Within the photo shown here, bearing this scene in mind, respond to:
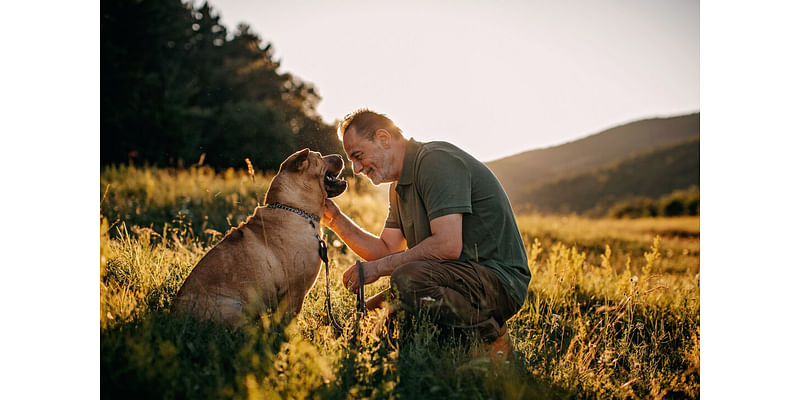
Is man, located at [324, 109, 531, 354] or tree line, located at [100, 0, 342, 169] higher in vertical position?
tree line, located at [100, 0, 342, 169]

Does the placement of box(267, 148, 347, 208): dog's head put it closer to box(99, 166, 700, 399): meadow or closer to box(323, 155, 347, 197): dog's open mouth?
box(323, 155, 347, 197): dog's open mouth

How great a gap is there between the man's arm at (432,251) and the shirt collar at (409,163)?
18.7 inches

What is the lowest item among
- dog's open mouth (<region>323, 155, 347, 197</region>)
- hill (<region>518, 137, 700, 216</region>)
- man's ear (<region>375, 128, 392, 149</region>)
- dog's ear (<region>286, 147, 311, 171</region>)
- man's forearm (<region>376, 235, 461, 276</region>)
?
hill (<region>518, 137, 700, 216</region>)

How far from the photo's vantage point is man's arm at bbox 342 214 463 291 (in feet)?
8.79

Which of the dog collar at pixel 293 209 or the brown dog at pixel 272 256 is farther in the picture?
the dog collar at pixel 293 209

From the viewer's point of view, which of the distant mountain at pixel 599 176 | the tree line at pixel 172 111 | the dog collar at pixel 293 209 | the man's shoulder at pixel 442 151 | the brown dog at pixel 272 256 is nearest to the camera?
the brown dog at pixel 272 256

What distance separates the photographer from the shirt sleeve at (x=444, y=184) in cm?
268

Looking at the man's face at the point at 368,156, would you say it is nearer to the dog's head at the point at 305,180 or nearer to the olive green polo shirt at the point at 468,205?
the olive green polo shirt at the point at 468,205

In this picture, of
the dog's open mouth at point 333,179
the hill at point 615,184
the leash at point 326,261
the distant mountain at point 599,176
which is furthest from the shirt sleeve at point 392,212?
the distant mountain at point 599,176

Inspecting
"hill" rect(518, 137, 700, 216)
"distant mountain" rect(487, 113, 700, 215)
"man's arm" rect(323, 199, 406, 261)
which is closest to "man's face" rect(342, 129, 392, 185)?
"man's arm" rect(323, 199, 406, 261)

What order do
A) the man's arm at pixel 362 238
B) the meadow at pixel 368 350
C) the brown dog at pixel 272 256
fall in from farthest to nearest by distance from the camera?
1. the man's arm at pixel 362 238
2. the brown dog at pixel 272 256
3. the meadow at pixel 368 350

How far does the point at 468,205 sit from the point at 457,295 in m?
0.59

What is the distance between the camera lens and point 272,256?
2.82 meters

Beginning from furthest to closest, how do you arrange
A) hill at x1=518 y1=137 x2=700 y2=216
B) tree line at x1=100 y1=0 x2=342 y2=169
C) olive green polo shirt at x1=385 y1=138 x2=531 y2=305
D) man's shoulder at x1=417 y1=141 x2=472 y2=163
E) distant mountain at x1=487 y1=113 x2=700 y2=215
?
distant mountain at x1=487 y1=113 x2=700 y2=215
hill at x1=518 y1=137 x2=700 y2=216
tree line at x1=100 y1=0 x2=342 y2=169
man's shoulder at x1=417 y1=141 x2=472 y2=163
olive green polo shirt at x1=385 y1=138 x2=531 y2=305
